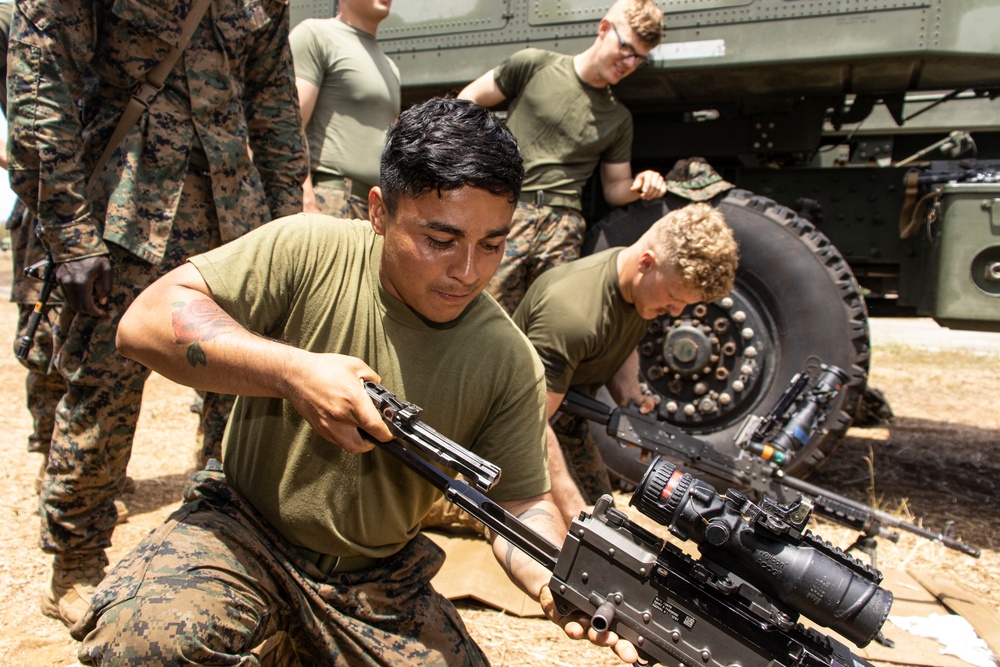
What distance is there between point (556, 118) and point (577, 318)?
139 cm

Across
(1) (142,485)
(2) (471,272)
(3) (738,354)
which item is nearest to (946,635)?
(3) (738,354)

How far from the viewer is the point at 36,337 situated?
10.6 ft

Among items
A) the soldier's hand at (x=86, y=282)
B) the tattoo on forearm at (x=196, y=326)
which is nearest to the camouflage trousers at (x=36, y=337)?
the soldier's hand at (x=86, y=282)

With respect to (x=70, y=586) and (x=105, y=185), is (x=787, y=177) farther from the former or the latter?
(x=70, y=586)

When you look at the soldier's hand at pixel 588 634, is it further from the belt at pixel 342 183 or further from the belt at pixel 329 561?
the belt at pixel 342 183

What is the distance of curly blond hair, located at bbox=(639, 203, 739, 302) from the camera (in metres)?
3.00

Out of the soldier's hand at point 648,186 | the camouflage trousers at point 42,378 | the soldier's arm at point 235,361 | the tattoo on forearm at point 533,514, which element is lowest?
the camouflage trousers at point 42,378

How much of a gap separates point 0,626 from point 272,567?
4.72ft

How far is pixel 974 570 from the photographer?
3732 millimetres

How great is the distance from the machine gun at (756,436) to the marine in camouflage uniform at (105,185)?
1.66 meters

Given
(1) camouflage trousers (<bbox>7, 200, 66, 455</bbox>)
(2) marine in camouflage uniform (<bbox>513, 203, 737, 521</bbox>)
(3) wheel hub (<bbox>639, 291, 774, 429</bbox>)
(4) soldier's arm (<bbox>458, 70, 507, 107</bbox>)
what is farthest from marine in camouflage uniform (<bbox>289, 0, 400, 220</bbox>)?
(3) wheel hub (<bbox>639, 291, 774, 429</bbox>)

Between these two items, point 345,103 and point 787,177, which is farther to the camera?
point 787,177

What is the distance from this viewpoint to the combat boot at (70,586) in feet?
8.71

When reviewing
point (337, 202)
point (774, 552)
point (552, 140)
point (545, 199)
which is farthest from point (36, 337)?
point (774, 552)
